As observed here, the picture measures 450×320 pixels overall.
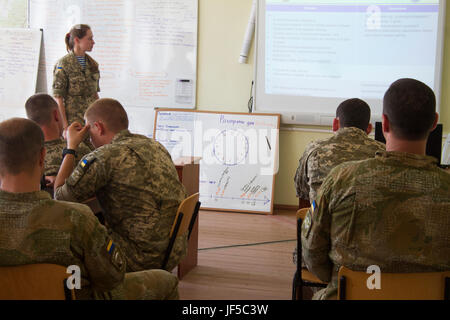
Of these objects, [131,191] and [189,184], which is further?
[189,184]

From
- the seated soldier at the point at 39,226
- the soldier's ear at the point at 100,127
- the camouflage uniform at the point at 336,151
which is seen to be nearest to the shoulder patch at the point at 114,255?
the seated soldier at the point at 39,226

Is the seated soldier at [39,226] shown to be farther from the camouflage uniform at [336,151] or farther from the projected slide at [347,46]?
the projected slide at [347,46]

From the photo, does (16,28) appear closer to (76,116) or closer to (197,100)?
(76,116)

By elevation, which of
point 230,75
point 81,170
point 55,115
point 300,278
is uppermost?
point 230,75

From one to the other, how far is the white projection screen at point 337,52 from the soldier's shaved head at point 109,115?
2956mm

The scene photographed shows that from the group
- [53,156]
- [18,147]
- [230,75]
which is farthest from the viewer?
[230,75]

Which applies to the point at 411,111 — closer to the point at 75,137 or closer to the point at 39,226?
the point at 39,226

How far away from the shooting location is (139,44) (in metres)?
5.36

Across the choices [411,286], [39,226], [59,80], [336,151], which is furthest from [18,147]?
[59,80]

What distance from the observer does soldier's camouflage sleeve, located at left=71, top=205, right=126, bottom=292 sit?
1404 millimetres

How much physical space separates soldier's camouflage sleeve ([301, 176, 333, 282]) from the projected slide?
3577 millimetres

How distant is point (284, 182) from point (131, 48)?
7.77 feet

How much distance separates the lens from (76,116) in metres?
4.48
